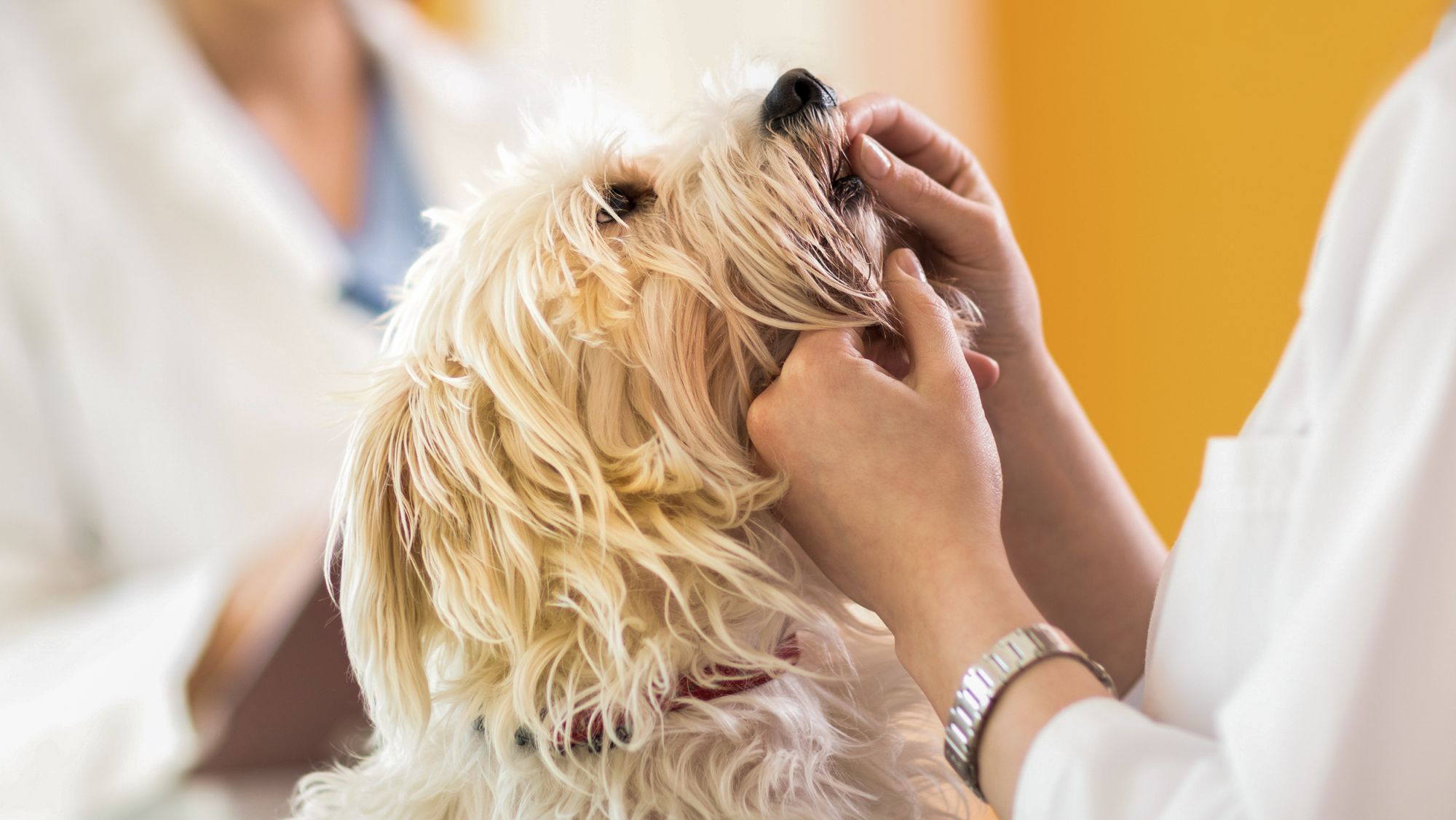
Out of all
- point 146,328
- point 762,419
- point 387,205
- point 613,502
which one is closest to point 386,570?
point 613,502

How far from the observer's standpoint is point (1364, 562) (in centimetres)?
40

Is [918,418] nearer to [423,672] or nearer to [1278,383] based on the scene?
[1278,383]

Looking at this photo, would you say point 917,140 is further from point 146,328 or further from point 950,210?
point 146,328

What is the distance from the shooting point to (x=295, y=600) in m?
1.58

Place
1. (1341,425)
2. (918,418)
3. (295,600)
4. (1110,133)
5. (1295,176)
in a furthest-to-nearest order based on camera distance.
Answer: (1110,133), (1295,176), (295,600), (918,418), (1341,425)

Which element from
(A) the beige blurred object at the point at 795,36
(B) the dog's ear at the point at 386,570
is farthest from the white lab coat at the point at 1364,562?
(A) the beige blurred object at the point at 795,36

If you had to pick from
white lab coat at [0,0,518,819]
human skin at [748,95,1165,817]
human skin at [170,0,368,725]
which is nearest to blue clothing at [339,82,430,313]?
human skin at [170,0,368,725]

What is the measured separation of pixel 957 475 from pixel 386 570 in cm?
44

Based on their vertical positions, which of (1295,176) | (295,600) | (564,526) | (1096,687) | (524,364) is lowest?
(1295,176)

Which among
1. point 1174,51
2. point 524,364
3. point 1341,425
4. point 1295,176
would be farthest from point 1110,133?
point 1341,425

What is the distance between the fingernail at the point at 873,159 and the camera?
765 mm

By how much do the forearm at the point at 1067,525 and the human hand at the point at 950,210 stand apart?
0.04 meters

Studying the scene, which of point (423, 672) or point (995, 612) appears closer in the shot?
point (995, 612)

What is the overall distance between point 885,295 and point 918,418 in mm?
151
